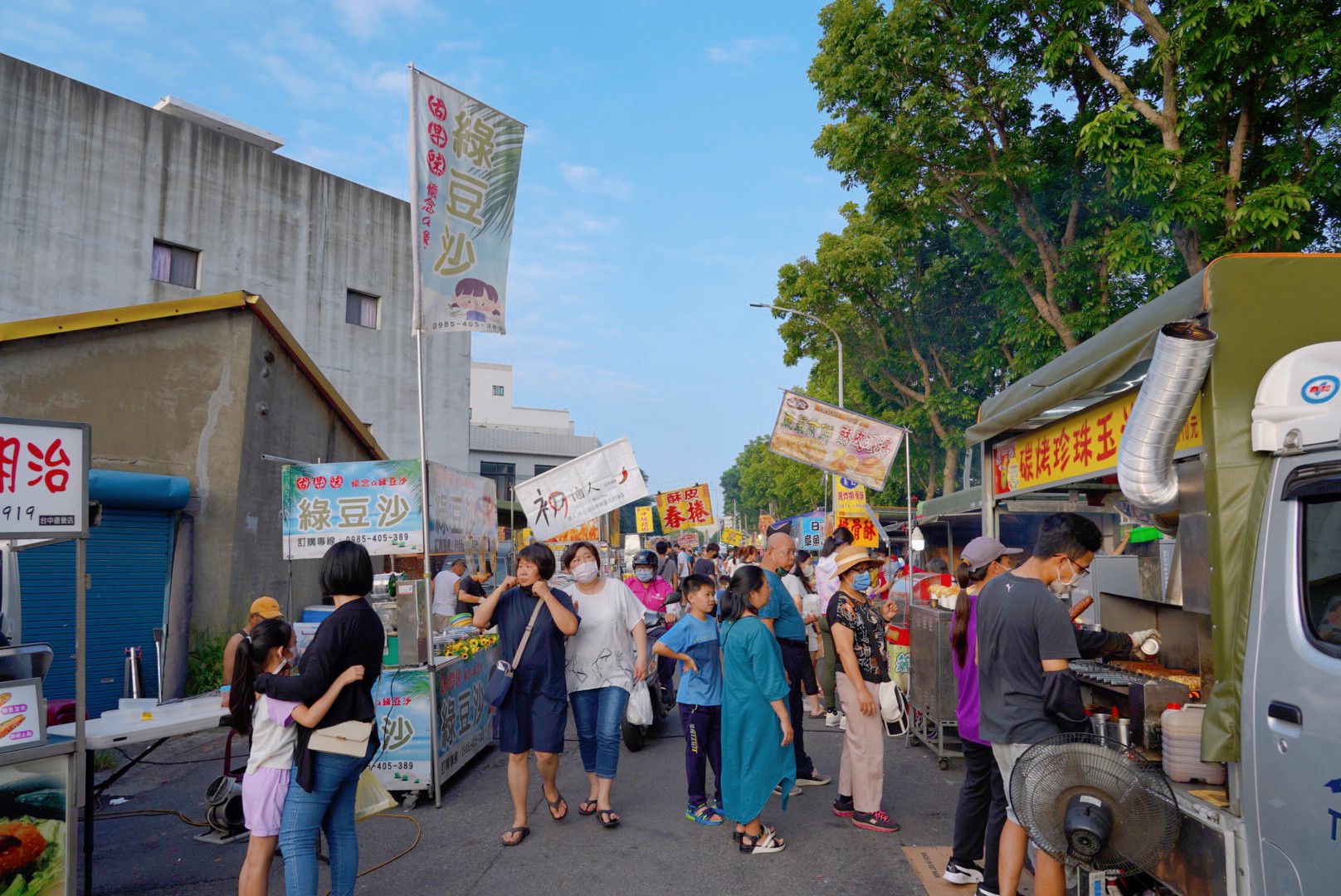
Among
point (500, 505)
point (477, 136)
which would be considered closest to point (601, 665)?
point (477, 136)

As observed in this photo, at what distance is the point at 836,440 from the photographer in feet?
38.0

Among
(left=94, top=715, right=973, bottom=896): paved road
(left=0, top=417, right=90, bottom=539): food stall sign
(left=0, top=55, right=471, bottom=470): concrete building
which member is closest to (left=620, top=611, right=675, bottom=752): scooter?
(left=94, top=715, right=973, bottom=896): paved road

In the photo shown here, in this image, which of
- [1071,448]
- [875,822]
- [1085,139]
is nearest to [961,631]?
[1071,448]

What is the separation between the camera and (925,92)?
45.1 feet

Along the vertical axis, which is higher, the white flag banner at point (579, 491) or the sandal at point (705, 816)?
the white flag banner at point (579, 491)

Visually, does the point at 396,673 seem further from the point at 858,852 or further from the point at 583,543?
the point at 858,852

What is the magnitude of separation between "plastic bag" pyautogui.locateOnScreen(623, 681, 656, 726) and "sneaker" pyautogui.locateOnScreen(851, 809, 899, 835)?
2500mm

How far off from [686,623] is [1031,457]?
2.72 metres

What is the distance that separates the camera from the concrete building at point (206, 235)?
57.8ft

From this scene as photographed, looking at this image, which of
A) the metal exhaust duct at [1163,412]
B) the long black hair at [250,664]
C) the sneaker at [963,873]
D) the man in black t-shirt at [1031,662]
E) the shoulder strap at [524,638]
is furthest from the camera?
the shoulder strap at [524,638]

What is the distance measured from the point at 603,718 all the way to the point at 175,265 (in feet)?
61.7

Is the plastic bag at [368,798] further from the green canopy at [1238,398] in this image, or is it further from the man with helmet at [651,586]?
the man with helmet at [651,586]

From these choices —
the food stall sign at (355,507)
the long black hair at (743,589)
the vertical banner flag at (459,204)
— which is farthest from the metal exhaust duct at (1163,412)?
the food stall sign at (355,507)

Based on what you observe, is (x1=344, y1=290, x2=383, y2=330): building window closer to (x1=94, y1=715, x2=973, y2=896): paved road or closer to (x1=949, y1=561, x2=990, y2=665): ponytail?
(x1=94, y1=715, x2=973, y2=896): paved road
